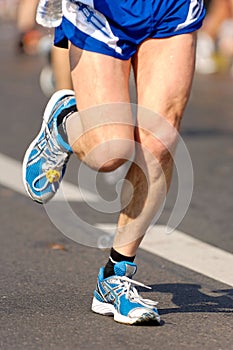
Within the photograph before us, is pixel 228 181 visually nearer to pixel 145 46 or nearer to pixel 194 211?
pixel 194 211

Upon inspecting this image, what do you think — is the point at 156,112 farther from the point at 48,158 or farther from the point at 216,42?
the point at 216,42

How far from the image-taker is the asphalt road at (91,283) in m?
4.20

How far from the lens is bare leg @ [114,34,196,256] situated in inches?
175

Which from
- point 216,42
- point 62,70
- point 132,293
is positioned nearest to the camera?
point 132,293

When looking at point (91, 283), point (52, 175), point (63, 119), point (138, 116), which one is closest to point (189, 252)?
point (91, 283)

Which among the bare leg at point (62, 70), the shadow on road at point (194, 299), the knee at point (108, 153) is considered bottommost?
the bare leg at point (62, 70)

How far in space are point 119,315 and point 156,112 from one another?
2.69ft

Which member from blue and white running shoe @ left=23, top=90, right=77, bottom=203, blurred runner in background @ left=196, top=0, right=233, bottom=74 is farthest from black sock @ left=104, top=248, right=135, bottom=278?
blurred runner in background @ left=196, top=0, right=233, bottom=74

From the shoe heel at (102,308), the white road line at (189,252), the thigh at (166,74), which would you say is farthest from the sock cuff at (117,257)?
the white road line at (189,252)

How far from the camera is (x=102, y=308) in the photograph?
4539 mm

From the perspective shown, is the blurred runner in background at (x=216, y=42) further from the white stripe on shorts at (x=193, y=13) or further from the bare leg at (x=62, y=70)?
the white stripe on shorts at (x=193, y=13)

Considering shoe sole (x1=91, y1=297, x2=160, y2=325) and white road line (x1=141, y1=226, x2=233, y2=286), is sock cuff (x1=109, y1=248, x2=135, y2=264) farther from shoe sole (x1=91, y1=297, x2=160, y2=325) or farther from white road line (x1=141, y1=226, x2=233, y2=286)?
white road line (x1=141, y1=226, x2=233, y2=286)

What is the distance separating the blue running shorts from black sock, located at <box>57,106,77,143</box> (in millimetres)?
501

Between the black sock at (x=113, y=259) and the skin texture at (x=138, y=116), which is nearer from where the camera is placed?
the skin texture at (x=138, y=116)
